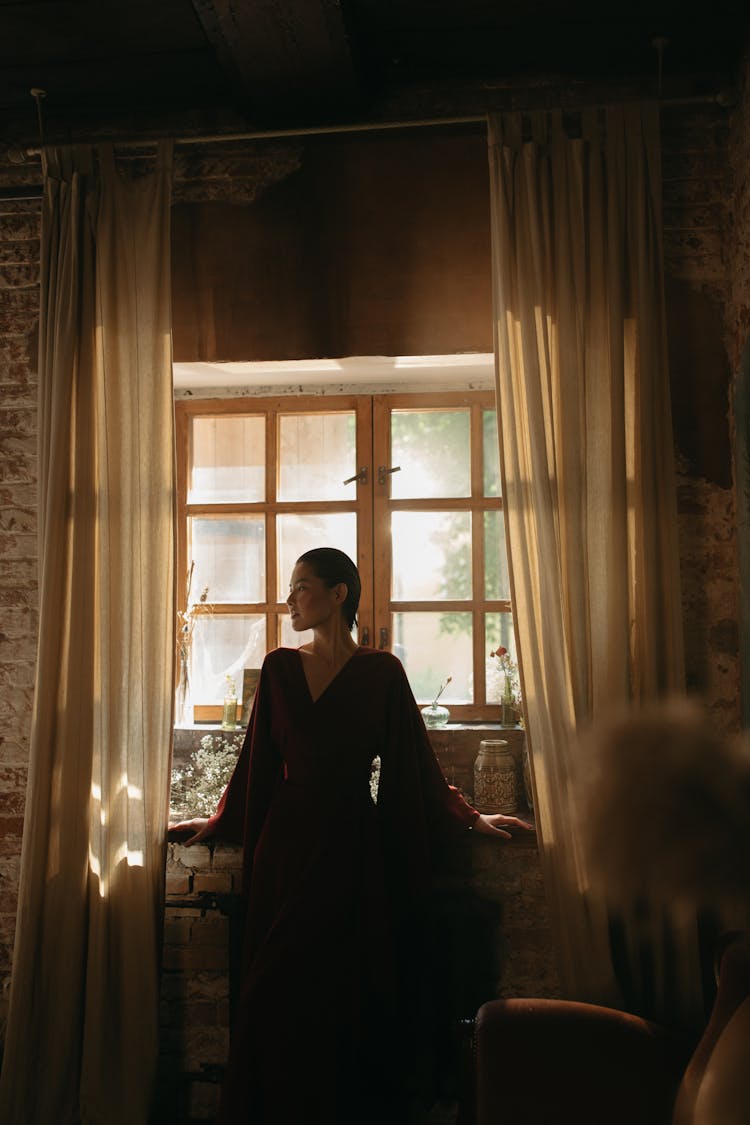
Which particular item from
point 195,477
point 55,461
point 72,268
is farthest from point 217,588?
point 72,268

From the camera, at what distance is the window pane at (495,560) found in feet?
10.8

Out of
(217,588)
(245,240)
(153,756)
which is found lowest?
(153,756)

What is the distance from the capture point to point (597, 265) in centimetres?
267

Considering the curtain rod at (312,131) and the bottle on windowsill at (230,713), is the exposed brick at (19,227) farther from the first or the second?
the bottle on windowsill at (230,713)

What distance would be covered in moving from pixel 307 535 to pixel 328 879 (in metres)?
1.36

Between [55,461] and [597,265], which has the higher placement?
[597,265]

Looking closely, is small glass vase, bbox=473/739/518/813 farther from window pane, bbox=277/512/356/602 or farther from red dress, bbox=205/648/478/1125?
window pane, bbox=277/512/356/602

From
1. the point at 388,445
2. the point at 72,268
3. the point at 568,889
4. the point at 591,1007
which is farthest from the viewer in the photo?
the point at 388,445

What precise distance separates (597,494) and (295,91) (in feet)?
5.25

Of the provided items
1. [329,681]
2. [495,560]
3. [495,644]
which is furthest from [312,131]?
[495,644]

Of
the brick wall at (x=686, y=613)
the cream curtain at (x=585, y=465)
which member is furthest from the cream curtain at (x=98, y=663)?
the cream curtain at (x=585, y=465)

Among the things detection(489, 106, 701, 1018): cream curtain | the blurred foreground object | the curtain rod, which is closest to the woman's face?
detection(489, 106, 701, 1018): cream curtain

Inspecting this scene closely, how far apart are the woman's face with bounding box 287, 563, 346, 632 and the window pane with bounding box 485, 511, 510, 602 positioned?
0.78 metres

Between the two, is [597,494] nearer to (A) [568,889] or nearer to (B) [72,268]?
(A) [568,889]
